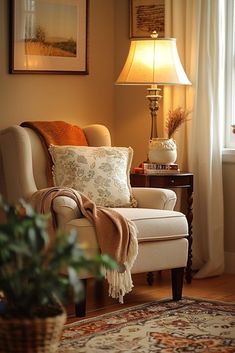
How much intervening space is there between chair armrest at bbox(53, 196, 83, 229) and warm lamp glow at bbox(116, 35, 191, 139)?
1.20 meters

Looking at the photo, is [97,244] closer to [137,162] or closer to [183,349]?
[183,349]

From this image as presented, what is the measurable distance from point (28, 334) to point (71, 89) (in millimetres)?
3653

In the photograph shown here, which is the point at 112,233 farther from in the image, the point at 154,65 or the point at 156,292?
the point at 154,65

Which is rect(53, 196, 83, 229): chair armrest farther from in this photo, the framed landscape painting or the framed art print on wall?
the framed art print on wall

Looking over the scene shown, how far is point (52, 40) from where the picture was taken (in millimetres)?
5195

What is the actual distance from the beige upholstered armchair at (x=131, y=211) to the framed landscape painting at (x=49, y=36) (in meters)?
0.57

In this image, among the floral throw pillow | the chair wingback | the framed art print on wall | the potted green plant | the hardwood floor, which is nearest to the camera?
the potted green plant

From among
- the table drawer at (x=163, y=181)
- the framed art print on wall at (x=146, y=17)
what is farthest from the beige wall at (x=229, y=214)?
the framed art print on wall at (x=146, y=17)

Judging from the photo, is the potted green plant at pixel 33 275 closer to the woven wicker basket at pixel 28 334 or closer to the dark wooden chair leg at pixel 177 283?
the woven wicker basket at pixel 28 334

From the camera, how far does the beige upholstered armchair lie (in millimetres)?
4023

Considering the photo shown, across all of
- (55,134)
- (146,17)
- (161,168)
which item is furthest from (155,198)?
(146,17)

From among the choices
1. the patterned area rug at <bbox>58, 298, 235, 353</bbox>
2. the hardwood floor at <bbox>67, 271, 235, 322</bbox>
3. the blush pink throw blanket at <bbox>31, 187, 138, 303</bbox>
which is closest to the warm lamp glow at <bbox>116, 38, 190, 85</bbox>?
the blush pink throw blanket at <bbox>31, 187, 138, 303</bbox>

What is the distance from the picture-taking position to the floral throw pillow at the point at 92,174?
14.9 feet

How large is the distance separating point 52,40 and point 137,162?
1.10m
